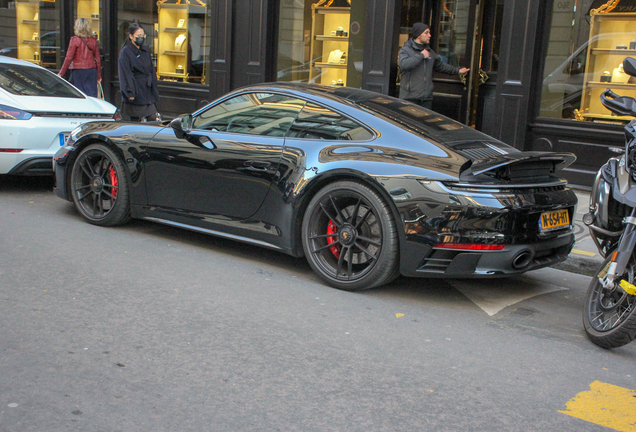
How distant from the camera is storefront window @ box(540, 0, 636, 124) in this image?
28.5 feet

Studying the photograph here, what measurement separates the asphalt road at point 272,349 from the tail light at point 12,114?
2.18m

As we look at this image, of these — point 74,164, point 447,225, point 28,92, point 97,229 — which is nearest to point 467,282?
point 447,225

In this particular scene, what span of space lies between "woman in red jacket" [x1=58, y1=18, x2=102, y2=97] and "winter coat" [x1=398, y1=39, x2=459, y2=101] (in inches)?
212

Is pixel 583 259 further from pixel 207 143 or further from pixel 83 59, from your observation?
pixel 83 59

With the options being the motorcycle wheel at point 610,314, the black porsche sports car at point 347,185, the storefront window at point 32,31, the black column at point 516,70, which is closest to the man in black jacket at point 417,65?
the black column at point 516,70

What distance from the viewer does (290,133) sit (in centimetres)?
515

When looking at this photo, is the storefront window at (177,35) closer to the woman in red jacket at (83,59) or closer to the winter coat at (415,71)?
the woman in red jacket at (83,59)

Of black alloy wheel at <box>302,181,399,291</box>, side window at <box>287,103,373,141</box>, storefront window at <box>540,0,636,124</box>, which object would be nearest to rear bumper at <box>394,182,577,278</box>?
black alloy wheel at <box>302,181,399,291</box>

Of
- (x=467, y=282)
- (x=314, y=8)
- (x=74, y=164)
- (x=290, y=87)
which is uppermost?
(x=314, y=8)

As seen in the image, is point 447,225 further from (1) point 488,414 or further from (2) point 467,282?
(1) point 488,414

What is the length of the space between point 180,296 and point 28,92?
4.63 metres

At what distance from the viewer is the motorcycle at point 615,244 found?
3.85m

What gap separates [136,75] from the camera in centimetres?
954

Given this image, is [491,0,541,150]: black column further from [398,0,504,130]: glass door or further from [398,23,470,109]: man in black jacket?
[398,0,504,130]: glass door
